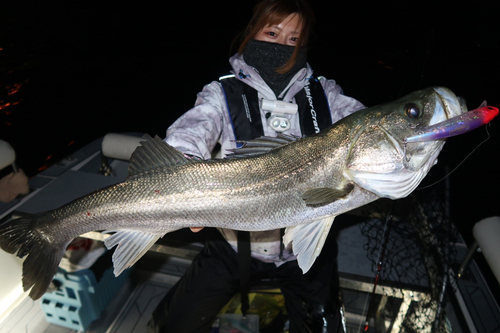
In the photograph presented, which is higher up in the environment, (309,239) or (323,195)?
(323,195)

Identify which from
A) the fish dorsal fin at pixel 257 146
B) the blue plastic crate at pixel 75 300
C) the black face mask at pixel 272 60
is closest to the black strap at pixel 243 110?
the black face mask at pixel 272 60

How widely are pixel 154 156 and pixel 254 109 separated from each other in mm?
1066

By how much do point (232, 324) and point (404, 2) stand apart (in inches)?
1354

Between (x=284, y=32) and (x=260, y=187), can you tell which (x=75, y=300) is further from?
(x=284, y=32)

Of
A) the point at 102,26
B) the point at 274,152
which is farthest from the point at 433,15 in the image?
the point at 102,26

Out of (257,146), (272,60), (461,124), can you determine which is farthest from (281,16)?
(461,124)

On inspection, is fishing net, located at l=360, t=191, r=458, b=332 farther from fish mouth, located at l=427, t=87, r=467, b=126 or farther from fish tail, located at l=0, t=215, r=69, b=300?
fish tail, located at l=0, t=215, r=69, b=300

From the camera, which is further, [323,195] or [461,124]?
[323,195]

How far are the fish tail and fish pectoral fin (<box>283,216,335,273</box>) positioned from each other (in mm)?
1518

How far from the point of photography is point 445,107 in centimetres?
160

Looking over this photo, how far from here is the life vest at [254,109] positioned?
2.53 metres

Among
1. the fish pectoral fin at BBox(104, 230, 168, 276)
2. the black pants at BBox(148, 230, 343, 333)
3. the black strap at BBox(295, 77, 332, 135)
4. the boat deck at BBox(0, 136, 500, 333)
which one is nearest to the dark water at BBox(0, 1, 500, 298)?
the black strap at BBox(295, 77, 332, 135)

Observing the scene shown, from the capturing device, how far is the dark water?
10.8 m

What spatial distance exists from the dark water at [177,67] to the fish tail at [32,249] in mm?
4114
